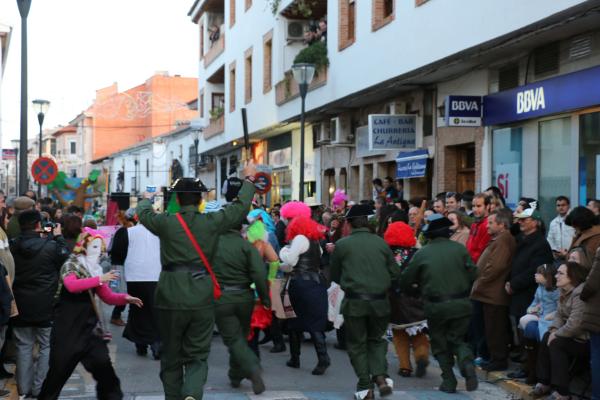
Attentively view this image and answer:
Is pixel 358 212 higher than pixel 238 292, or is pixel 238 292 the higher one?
pixel 358 212

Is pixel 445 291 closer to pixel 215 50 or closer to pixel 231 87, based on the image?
pixel 231 87

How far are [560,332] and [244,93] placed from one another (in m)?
26.3

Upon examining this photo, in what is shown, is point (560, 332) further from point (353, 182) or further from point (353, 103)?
point (353, 182)

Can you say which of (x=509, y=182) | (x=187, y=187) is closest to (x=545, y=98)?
(x=509, y=182)

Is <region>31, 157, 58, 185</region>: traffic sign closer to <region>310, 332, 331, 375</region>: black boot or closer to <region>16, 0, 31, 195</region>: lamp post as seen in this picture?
<region>16, 0, 31, 195</region>: lamp post

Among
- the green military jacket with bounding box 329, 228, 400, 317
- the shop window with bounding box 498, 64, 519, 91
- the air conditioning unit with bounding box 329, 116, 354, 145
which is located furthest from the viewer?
the air conditioning unit with bounding box 329, 116, 354, 145

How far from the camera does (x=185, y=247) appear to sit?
23.3 ft

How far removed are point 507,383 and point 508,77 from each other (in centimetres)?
737

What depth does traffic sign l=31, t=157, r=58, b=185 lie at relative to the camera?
1869 cm

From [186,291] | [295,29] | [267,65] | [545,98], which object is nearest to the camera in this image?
[186,291]

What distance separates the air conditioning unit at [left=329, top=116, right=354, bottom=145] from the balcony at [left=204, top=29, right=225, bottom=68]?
14391 mm

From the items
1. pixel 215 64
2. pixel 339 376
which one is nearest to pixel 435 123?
pixel 339 376

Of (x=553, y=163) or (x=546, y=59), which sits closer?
(x=546, y=59)

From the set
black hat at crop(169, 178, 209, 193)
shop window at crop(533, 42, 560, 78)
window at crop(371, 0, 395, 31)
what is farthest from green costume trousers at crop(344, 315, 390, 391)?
window at crop(371, 0, 395, 31)
